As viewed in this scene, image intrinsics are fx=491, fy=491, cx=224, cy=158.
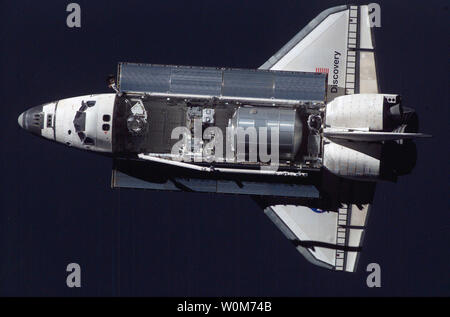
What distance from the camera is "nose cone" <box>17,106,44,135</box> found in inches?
871

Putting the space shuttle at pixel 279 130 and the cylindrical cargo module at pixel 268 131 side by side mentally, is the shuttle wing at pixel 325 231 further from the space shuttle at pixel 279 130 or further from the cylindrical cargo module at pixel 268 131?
the cylindrical cargo module at pixel 268 131

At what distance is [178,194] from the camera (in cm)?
2448

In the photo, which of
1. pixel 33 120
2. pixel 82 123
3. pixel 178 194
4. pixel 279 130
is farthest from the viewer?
pixel 178 194

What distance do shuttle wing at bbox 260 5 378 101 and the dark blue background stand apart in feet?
3.83

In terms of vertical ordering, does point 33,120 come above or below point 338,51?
below

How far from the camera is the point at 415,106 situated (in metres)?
24.1

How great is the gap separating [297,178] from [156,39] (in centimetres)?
978

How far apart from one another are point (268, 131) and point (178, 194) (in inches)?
251

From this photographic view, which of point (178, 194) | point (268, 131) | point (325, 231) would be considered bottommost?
point (325, 231)

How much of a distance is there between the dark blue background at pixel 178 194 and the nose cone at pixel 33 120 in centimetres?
234

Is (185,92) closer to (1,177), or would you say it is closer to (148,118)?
(148,118)

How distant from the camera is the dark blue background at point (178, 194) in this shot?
24156 mm
